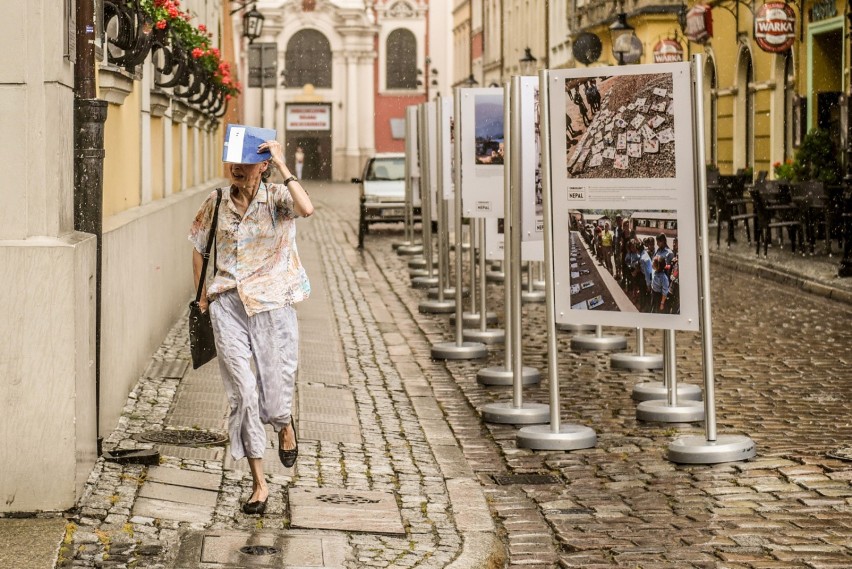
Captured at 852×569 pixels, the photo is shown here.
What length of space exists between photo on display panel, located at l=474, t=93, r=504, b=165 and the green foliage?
1184 cm

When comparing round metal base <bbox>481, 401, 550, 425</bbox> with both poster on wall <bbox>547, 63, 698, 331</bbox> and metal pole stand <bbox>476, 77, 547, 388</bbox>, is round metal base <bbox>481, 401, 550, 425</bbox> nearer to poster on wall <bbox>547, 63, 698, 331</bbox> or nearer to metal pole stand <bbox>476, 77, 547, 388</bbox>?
metal pole stand <bbox>476, 77, 547, 388</bbox>

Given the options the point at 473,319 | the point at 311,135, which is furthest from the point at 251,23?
the point at 311,135

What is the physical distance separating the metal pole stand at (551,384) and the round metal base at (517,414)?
528 millimetres

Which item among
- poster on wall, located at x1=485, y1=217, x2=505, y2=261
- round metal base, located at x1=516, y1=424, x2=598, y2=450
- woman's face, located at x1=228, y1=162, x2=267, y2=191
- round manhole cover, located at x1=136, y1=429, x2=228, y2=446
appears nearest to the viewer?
woman's face, located at x1=228, y1=162, x2=267, y2=191

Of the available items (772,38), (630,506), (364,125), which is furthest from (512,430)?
(364,125)

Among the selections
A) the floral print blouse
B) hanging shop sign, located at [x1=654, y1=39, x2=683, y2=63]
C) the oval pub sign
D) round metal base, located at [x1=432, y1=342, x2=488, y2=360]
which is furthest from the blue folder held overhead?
hanging shop sign, located at [x1=654, y1=39, x2=683, y2=63]

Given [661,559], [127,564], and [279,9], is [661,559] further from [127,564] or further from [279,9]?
[279,9]

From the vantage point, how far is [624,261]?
8.43 metres

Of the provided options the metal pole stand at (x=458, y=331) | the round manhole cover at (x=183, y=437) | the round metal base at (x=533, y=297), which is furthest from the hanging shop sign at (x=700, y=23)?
the round manhole cover at (x=183, y=437)

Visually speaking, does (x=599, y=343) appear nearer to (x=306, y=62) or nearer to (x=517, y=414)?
(x=517, y=414)

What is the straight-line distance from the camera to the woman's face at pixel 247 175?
7.04m

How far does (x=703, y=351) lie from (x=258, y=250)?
246 cm

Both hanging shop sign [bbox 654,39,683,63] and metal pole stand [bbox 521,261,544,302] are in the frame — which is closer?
metal pole stand [bbox 521,261,544,302]

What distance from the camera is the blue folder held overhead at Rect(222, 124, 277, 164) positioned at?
271 inches
